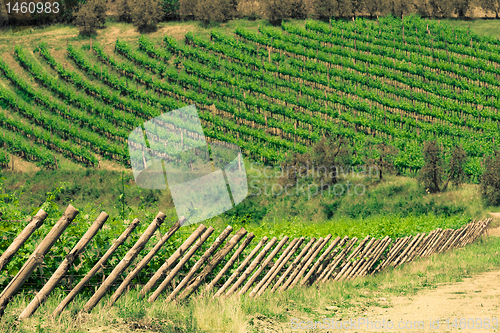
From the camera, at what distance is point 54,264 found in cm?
544

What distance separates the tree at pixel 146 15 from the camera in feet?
159

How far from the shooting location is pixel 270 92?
3959 centimetres

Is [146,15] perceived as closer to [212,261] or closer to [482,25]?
[482,25]

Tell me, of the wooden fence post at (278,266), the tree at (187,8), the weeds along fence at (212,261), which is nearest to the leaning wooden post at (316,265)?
the weeds along fence at (212,261)

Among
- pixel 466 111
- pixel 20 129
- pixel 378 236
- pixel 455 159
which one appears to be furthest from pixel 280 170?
pixel 378 236

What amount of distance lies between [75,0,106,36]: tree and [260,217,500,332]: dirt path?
46.3 meters

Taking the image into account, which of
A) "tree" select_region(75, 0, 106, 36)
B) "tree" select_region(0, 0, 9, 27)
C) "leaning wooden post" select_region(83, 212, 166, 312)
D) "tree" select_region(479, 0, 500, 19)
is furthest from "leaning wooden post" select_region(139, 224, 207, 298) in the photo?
"tree" select_region(479, 0, 500, 19)

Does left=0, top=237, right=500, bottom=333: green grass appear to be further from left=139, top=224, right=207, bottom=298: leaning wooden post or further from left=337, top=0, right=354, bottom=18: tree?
left=337, top=0, right=354, bottom=18: tree

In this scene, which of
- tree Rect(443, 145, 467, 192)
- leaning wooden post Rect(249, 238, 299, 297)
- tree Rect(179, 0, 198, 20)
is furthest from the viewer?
tree Rect(179, 0, 198, 20)

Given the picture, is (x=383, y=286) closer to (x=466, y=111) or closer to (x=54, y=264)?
(x=54, y=264)

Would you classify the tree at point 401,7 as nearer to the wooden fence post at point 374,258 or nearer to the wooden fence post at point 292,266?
the wooden fence post at point 374,258

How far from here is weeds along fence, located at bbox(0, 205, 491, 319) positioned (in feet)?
13.7

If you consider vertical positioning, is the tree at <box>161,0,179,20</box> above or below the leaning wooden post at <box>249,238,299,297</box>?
above

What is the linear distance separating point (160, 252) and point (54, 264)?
1.22 metres
